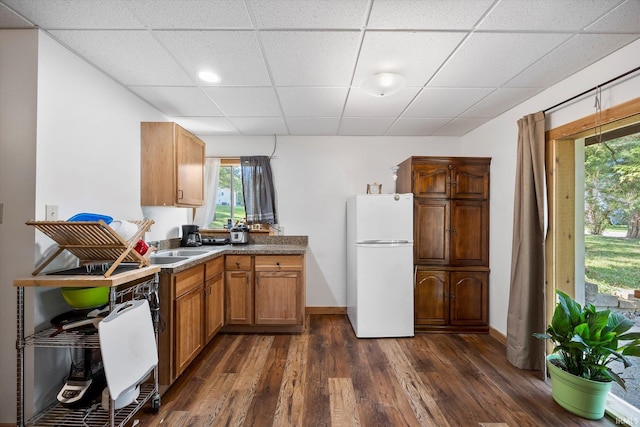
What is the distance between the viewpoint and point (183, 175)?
8.96ft

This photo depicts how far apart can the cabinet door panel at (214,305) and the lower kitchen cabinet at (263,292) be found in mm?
107

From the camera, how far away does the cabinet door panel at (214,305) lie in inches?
99.6

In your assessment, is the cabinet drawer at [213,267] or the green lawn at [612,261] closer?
the green lawn at [612,261]

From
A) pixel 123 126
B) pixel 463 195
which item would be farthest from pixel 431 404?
pixel 123 126

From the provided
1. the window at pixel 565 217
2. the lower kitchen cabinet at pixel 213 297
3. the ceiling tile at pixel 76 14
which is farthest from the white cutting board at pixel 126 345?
the window at pixel 565 217

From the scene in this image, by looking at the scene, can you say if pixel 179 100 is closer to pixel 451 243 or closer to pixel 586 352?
pixel 451 243

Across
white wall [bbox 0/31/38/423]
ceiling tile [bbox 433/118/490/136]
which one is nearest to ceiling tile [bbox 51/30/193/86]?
white wall [bbox 0/31/38/423]

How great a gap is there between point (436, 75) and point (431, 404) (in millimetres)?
2377

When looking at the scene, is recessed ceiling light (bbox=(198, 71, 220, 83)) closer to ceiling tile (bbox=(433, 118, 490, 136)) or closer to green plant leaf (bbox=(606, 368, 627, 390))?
ceiling tile (bbox=(433, 118, 490, 136))

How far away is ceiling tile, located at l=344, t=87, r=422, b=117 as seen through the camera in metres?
2.43

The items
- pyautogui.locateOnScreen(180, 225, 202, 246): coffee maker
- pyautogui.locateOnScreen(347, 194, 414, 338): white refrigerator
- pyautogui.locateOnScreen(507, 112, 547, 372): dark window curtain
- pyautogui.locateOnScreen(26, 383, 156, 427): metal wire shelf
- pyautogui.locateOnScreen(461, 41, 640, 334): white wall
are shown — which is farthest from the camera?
pyautogui.locateOnScreen(180, 225, 202, 246): coffee maker

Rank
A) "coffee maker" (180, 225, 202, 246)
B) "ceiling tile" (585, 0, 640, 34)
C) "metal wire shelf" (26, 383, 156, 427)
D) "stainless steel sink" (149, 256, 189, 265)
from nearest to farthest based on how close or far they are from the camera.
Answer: "ceiling tile" (585, 0, 640, 34), "metal wire shelf" (26, 383, 156, 427), "stainless steel sink" (149, 256, 189, 265), "coffee maker" (180, 225, 202, 246)

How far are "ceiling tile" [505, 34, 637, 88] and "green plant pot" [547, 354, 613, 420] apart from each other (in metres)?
2.11

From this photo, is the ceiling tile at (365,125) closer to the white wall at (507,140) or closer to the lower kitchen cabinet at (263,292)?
the white wall at (507,140)
